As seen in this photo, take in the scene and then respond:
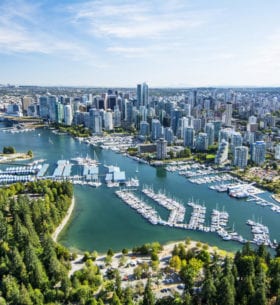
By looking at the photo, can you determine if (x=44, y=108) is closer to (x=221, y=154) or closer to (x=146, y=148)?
(x=146, y=148)

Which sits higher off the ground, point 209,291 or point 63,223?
point 209,291

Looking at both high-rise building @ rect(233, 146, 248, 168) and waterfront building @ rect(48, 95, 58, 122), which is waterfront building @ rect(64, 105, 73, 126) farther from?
high-rise building @ rect(233, 146, 248, 168)

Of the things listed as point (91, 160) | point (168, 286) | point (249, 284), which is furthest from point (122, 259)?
point (91, 160)

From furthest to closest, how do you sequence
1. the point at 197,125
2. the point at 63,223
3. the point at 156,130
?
1. the point at 197,125
2. the point at 156,130
3. the point at 63,223

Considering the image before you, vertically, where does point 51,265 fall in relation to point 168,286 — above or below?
above

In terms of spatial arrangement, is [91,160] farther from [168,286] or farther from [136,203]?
[168,286]

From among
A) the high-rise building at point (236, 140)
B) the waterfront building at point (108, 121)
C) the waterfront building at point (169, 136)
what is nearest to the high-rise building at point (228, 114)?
the waterfront building at point (169, 136)

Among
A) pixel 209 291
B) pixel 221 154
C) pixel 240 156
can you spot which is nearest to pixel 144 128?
pixel 221 154
